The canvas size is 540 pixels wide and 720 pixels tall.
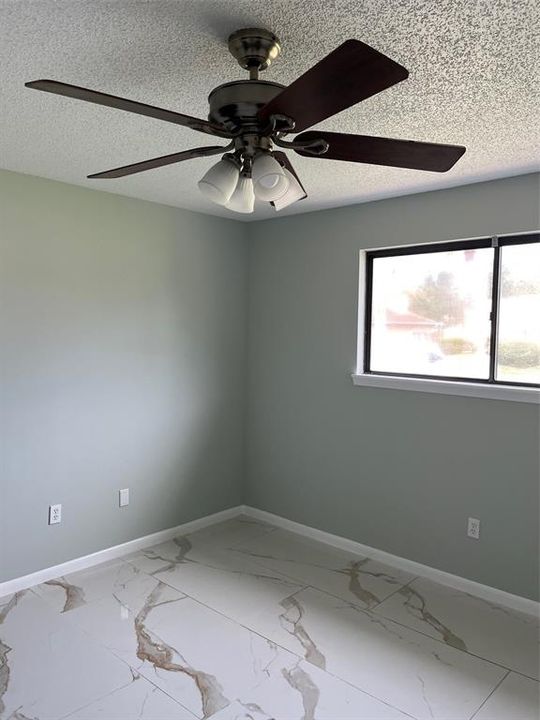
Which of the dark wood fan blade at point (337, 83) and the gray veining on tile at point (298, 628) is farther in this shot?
the gray veining on tile at point (298, 628)

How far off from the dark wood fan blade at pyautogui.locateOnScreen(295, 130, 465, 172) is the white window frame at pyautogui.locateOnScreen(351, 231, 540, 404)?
151 cm

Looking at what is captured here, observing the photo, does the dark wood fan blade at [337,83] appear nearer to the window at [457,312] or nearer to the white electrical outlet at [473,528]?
the window at [457,312]

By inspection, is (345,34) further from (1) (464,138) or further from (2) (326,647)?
(2) (326,647)

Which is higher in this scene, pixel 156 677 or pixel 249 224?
pixel 249 224

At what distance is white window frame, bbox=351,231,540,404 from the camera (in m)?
2.79

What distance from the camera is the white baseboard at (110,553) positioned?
9.66ft

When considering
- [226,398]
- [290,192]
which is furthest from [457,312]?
[290,192]

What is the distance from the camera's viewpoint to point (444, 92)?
1.83 metres

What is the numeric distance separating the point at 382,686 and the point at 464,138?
2.28m

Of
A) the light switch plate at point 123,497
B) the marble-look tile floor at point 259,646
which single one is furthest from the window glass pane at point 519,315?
the light switch plate at point 123,497

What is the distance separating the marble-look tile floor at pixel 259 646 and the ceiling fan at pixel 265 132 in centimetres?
188

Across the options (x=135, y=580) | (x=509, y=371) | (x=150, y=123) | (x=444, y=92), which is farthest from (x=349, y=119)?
(x=135, y=580)

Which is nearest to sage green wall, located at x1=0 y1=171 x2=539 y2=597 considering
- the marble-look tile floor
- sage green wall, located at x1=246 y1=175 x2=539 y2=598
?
sage green wall, located at x1=246 y1=175 x2=539 y2=598

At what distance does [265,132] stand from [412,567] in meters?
2.70
